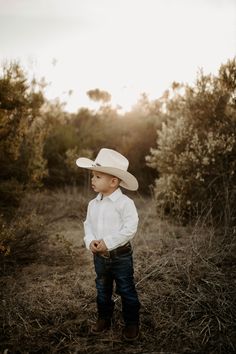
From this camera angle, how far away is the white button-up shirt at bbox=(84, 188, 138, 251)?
2852 millimetres

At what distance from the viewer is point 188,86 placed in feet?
26.1

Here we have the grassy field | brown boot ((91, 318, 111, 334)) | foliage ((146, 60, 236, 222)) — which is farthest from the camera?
foliage ((146, 60, 236, 222))

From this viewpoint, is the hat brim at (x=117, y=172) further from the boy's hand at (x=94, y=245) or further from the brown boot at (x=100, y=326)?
the brown boot at (x=100, y=326)

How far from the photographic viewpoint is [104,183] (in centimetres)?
304

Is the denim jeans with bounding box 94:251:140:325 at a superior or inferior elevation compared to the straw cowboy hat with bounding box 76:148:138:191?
inferior

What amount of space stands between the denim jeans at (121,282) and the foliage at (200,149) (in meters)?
4.06

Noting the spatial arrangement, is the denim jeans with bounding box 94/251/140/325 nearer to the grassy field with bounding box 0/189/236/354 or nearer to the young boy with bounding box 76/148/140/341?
the young boy with bounding box 76/148/140/341

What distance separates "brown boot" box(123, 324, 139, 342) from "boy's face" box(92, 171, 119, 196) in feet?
3.90

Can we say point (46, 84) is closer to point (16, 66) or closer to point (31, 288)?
point (16, 66)

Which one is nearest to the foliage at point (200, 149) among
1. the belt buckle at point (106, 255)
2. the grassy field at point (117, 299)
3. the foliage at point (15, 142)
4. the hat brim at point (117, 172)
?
the grassy field at point (117, 299)

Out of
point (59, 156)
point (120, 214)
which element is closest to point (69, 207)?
point (59, 156)

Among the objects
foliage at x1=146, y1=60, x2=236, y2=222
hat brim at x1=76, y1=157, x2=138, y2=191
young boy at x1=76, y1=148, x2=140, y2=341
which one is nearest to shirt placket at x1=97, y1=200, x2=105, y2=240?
young boy at x1=76, y1=148, x2=140, y2=341

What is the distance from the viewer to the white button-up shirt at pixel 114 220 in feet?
9.36

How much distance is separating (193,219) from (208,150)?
1.50 m
